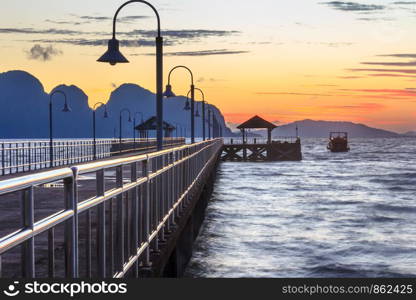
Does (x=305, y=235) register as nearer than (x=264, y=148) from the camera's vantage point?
Yes

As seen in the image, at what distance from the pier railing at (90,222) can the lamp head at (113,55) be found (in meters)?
4.01

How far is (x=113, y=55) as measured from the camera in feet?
54.8

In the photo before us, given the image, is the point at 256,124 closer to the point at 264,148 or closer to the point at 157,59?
the point at 264,148

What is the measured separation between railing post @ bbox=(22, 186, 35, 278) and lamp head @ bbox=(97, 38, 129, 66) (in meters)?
12.8

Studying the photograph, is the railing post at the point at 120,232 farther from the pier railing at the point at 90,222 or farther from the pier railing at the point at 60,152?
the pier railing at the point at 60,152

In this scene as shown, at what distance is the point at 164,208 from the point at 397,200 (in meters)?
43.4

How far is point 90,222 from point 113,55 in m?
11.4

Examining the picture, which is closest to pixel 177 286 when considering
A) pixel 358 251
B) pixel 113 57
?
pixel 113 57

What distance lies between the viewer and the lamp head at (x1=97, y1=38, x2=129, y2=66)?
16.6 metres

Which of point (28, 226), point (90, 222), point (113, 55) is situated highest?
point (113, 55)

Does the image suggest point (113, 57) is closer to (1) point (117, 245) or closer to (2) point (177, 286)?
(1) point (117, 245)

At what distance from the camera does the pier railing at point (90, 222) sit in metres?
3.93

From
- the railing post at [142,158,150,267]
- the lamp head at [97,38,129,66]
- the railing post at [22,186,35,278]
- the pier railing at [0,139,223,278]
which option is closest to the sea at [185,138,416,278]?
the lamp head at [97,38,129,66]

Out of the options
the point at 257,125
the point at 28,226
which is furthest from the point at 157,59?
the point at 257,125
